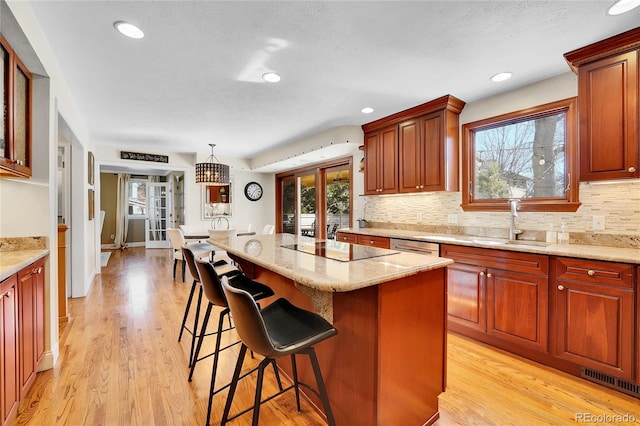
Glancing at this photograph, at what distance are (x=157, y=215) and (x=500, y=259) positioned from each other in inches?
331

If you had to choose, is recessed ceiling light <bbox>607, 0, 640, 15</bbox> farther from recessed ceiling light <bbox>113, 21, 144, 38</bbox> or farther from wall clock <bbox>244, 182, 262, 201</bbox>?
wall clock <bbox>244, 182, 262, 201</bbox>

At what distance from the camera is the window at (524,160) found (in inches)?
104

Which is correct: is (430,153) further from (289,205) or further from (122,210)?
(122,210)

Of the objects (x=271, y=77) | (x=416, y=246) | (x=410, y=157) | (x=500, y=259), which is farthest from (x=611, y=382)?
(x=271, y=77)

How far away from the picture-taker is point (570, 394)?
6.37 ft

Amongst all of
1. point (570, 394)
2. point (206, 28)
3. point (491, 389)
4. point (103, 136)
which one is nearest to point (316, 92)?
point (206, 28)

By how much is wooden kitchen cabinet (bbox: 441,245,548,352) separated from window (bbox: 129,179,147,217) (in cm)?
876

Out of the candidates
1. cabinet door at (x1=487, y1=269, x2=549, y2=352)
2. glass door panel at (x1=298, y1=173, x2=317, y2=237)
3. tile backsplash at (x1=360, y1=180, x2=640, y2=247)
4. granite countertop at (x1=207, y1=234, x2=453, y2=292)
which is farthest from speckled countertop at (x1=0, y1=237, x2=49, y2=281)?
glass door panel at (x1=298, y1=173, x2=317, y2=237)

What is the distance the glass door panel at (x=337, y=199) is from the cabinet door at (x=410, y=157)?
1.53m

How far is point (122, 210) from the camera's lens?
27.9ft

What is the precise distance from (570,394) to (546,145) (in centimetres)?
206

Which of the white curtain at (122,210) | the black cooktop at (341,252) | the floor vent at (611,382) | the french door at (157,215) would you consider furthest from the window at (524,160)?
the white curtain at (122,210)

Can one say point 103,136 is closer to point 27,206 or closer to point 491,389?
point 27,206
